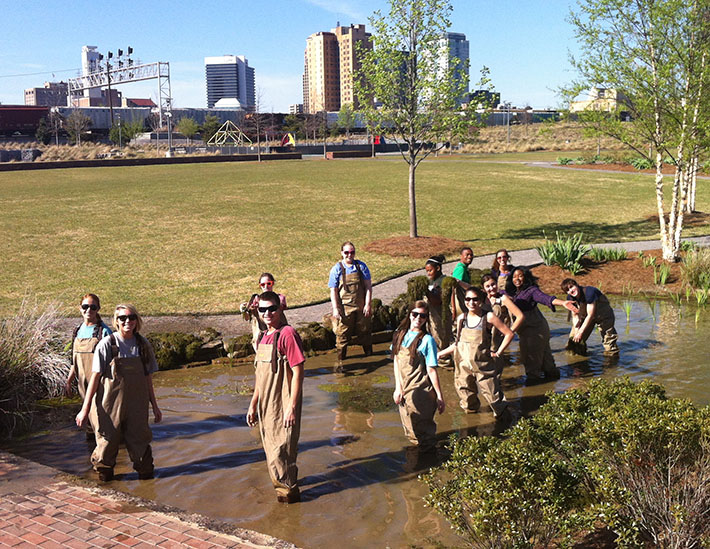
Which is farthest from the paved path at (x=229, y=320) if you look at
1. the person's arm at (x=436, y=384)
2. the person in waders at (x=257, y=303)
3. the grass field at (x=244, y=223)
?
the person's arm at (x=436, y=384)

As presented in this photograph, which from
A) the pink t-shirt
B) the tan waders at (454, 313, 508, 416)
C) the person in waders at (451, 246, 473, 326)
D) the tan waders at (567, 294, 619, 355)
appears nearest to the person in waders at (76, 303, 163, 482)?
the pink t-shirt

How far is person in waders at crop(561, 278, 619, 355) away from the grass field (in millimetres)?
5897

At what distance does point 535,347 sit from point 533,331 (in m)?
0.22

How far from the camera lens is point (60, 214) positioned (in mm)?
27625

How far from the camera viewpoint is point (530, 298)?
9.77m

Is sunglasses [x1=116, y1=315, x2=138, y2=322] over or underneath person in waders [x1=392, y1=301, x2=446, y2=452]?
over

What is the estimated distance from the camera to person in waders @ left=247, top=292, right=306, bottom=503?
6.20 m

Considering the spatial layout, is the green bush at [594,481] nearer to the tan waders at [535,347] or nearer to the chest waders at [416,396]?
the chest waders at [416,396]

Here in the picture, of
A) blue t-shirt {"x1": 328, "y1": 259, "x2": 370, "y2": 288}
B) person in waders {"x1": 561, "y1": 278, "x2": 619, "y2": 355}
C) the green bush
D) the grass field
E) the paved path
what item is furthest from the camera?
the grass field

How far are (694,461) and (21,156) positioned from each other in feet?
256

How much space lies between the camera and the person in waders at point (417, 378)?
723 centimetres

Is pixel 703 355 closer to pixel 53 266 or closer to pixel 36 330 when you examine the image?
pixel 36 330

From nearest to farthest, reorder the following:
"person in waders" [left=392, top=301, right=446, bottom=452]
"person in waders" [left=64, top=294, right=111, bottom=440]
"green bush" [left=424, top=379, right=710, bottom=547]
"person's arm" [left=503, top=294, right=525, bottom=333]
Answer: "green bush" [left=424, top=379, right=710, bottom=547], "person in waders" [left=392, top=301, right=446, bottom=452], "person in waders" [left=64, top=294, right=111, bottom=440], "person's arm" [left=503, top=294, right=525, bottom=333]

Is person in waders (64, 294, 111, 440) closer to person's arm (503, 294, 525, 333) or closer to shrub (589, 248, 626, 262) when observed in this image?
person's arm (503, 294, 525, 333)
